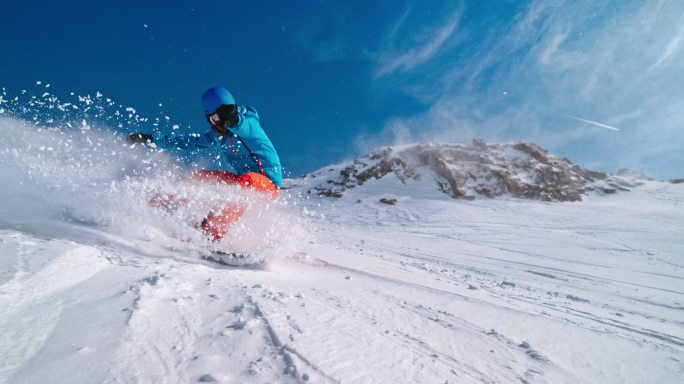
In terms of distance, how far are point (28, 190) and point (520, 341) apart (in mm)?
5181

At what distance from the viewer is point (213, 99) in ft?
15.0

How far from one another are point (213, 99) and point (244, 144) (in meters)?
0.86

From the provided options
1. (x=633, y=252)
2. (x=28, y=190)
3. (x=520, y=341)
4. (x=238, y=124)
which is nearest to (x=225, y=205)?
(x=238, y=124)

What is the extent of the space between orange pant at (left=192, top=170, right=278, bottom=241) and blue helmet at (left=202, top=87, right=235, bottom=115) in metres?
0.93

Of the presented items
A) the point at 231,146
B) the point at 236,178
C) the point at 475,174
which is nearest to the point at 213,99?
the point at 231,146

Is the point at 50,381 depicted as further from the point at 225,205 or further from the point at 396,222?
the point at 396,222

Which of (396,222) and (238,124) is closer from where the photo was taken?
(238,124)

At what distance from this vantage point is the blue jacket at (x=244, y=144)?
4.98 m

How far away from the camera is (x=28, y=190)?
3.76 metres

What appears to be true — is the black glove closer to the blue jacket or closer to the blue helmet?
the blue jacket

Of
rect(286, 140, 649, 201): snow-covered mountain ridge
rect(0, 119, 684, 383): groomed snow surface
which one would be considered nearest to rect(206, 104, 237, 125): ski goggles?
rect(0, 119, 684, 383): groomed snow surface

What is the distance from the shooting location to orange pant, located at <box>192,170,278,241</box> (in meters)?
4.11

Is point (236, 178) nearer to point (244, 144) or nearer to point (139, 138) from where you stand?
point (244, 144)

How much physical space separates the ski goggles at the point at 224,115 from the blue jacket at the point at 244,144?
205mm
